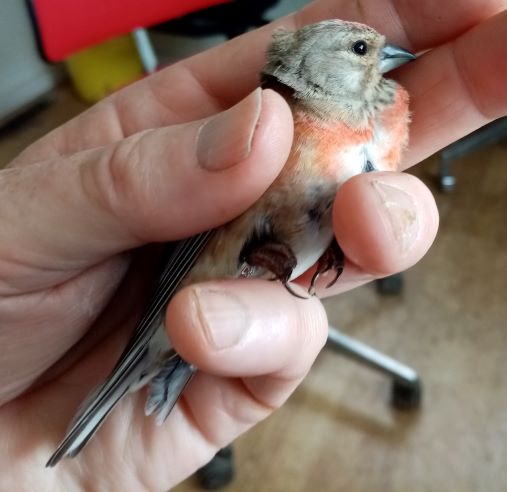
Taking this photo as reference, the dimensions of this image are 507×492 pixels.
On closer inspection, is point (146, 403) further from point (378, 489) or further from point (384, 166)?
point (378, 489)

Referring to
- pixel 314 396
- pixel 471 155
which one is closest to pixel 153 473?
pixel 314 396

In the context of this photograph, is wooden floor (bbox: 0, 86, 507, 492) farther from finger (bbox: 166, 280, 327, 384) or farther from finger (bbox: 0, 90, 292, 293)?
finger (bbox: 0, 90, 292, 293)

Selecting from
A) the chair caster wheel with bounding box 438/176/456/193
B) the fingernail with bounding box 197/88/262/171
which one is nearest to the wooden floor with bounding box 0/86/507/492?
the chair caster wheel with bounding box 438/176/456/193

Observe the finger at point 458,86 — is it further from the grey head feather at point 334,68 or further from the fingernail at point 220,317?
the fingernail at point 220,317

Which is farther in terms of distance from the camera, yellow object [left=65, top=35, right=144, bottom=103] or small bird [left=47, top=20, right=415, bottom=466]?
yellow object [left=65, top=35, right=144, bottom=103]

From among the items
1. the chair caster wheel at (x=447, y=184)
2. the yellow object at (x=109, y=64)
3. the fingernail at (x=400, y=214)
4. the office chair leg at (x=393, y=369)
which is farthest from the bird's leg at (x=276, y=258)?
the yellow object at (x=109, y=64)

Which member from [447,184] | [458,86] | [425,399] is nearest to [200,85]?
[458,86]
